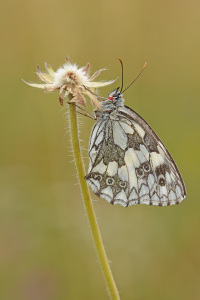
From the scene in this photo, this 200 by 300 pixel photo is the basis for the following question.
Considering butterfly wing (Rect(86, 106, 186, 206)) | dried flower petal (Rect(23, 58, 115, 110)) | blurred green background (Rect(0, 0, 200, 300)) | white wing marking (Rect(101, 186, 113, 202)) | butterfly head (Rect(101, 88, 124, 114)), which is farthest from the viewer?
blurred green background (Rect(0, 0, 200, 300))

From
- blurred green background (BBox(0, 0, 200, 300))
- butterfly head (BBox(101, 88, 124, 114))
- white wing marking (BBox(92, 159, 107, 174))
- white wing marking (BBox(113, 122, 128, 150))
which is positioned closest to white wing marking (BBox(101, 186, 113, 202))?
white wing marking (BBox(92, 159, 107, 174))

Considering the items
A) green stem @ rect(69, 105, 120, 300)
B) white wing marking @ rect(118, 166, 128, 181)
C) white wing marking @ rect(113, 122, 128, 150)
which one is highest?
white wing marking @ rect(113, 122, 128, 150)

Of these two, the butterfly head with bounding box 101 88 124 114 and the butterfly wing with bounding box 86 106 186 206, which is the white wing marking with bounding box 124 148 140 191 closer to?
the butterfly wing with bounding box 86 106 186 206

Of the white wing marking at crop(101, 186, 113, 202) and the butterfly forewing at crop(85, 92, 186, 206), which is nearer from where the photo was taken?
the white wing marking at crop(101, 186, 113, 202)

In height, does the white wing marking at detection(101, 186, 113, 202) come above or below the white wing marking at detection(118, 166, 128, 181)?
below

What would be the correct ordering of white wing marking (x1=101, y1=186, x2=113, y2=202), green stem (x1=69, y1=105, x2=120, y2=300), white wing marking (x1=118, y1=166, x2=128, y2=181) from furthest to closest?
white wing marking (x1=118, y1=166, x2=128, y2=181) → white wing marking (x1=101, y1=186, x2=113, y2=202) → green stem (x1=69, y1=105, x2=120, y2=300)

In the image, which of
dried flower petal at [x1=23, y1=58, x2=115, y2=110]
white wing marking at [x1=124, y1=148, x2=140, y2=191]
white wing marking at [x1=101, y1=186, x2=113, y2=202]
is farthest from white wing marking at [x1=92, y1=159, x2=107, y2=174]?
dried flower petal at [x1=23, y1=58, x2=115, y2=110]

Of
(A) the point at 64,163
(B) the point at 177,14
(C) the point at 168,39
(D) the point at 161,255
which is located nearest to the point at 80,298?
(D) the point at 161,255

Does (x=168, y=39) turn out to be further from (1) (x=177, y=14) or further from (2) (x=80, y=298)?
(2) (x=80, y=298)
